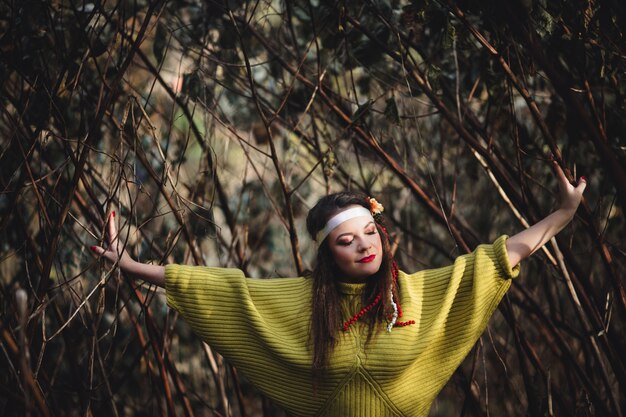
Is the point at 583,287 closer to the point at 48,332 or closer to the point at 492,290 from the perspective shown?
the point at 492,290

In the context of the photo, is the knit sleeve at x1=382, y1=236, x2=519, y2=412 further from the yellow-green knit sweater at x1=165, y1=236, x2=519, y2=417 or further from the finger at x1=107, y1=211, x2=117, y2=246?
the finger at x1=107, y1=211, x2=117, y2=246

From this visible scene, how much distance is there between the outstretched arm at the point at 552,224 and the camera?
138 centimetres

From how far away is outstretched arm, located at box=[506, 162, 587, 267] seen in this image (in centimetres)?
138

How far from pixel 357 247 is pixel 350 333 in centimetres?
18

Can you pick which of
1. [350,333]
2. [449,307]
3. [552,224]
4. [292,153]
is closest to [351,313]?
[350,333]

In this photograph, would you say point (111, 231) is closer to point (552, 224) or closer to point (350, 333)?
point (350, 333)

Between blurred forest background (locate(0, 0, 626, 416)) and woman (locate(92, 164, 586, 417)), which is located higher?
blurred forest background (locate(0, 0, 626, 416))

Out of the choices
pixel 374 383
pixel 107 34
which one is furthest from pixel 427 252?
pixel 374 383

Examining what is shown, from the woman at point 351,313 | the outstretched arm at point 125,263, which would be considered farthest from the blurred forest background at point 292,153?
the woman at point 351,313

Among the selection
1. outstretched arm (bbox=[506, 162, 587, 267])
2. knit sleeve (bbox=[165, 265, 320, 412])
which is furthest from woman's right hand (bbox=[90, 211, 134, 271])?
outstretched arm (bbox=[506, 162, 587, 267])

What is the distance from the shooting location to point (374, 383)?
4.79ft

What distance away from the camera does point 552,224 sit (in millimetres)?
1396

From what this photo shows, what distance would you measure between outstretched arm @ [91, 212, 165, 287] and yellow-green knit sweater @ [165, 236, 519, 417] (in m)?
0.03

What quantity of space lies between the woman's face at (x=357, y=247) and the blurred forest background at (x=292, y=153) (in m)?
0.21
